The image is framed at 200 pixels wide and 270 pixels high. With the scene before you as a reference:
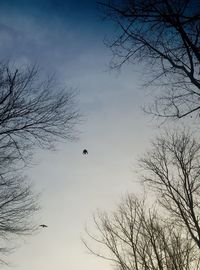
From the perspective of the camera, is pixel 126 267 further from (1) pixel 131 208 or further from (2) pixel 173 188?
(2) pixel 173 188

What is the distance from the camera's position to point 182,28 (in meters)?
5.68

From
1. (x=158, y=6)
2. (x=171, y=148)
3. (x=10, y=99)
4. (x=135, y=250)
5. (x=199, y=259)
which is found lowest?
(x=199, y=259)

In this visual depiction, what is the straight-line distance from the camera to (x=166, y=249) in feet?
38.5

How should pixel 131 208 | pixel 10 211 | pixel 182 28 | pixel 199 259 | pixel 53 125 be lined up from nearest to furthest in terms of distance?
1. pixel 182 28
2. pixel 53 125
3. pixel 10 211
4. pixel 199 259
5. pixel 131 208

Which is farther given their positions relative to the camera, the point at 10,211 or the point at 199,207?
the point at 199,207

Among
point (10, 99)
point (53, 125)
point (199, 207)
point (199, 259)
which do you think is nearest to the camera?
point (10, 99)

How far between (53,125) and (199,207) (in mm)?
7291

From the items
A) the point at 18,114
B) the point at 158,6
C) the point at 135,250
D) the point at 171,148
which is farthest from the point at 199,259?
the point at 158,6

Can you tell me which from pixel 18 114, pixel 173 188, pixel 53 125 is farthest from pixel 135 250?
pixel 18 114

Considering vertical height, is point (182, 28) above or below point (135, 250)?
above

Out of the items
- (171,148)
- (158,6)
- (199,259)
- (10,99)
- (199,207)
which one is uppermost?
(171,148)

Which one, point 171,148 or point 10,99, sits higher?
point 171,148

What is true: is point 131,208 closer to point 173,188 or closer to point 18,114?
point 173,188

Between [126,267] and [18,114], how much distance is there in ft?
25.3
